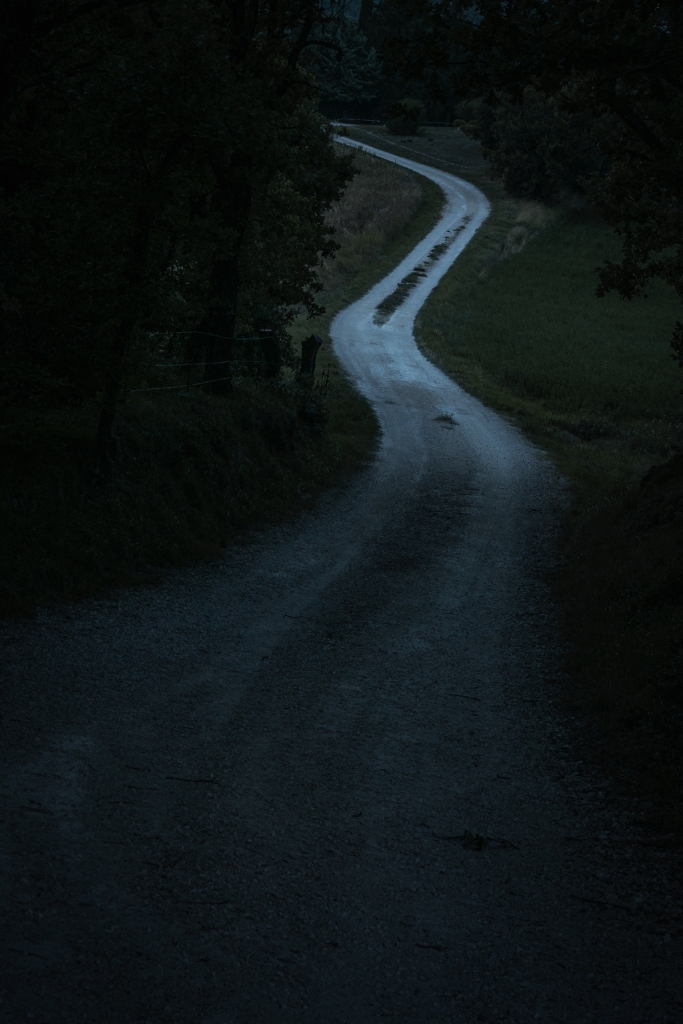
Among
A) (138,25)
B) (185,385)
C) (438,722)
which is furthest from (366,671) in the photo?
(138,25)

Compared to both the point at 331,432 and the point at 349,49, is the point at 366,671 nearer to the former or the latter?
the point at 331,432

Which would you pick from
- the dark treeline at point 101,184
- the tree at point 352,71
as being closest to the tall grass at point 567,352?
the dark treeline at point 101,184

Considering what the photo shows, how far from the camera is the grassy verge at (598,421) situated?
9.55 meters

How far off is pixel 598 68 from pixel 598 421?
62.0 feet

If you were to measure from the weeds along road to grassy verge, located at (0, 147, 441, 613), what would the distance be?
636mm

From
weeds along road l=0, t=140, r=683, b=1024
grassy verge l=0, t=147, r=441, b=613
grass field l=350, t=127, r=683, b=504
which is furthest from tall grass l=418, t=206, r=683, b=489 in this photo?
weeds along road l=0, t=140, r=683, b=1024

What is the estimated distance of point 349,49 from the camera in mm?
97438

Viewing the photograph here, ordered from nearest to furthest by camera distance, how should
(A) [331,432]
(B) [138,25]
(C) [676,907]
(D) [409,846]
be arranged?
(C) [676,907] → (D) [409,846] → (B) [138,25] → (A) [331,432]

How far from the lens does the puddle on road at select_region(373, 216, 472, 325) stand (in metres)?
44.4

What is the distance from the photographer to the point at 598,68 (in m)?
12.4

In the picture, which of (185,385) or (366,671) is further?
(185,385)

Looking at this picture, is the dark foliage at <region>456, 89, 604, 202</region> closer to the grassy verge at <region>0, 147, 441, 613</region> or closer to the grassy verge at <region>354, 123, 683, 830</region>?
the grassy verge at <region>354, 123, 683, 830</region>

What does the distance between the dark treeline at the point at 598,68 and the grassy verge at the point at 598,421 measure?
5242 mm

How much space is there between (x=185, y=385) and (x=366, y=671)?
8674mm
